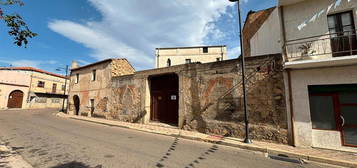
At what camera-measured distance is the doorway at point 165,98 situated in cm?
1053

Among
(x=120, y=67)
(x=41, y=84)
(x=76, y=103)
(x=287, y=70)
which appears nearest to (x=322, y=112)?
(x=287, y=70)

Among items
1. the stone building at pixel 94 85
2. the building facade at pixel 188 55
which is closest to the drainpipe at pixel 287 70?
the stone building at pixel 94 85

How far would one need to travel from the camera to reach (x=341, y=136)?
5422mm

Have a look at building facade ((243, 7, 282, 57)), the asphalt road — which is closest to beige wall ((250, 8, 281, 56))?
building facade ((243, 7, 282, 57))

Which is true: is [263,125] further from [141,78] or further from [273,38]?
[141,78]

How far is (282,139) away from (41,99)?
A: 37387mm

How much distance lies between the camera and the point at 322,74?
568 centimetres

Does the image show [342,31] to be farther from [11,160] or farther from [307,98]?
[11,160]

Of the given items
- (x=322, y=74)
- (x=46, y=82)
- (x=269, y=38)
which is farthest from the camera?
(x=46, y=82)

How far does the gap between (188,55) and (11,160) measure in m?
21.5

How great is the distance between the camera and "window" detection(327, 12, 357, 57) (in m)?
5.82

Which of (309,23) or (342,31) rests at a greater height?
(309,23)

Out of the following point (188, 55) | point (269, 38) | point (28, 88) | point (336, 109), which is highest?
point (188, 55)

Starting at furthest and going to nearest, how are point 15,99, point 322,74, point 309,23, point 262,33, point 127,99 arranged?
point 15,99, point 127,99, point 262,33, point 309,23, point 322,74
